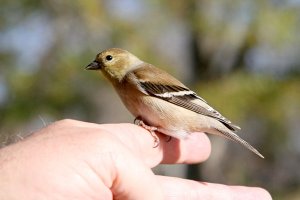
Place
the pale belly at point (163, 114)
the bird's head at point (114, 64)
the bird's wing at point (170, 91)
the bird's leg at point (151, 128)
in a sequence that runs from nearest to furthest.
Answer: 1. the bird's leg at point (151, 128)
2. the pale belly at point (163, 114)
3. the bird's wing at point (170, 91)
4. the bird's head at point (114, 64)

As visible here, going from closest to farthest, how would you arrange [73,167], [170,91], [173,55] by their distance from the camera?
[73,167], [170,91], [173,55]

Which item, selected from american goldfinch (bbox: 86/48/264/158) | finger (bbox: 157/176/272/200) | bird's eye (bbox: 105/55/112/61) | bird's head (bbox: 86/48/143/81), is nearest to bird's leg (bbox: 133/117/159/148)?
american goldfinch (bbox: 86/48/264/158)

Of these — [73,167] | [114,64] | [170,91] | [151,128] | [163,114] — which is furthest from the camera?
[114,64]

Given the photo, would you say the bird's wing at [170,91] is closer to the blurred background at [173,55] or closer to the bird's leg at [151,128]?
the bird's leg at [151,128]

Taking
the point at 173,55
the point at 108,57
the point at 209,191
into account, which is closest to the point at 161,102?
the point at 108,57

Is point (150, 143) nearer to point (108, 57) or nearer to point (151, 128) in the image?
point (151, 128)

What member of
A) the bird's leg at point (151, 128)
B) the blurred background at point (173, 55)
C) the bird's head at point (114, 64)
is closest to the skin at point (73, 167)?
the bird's leg at point (151, 128)
